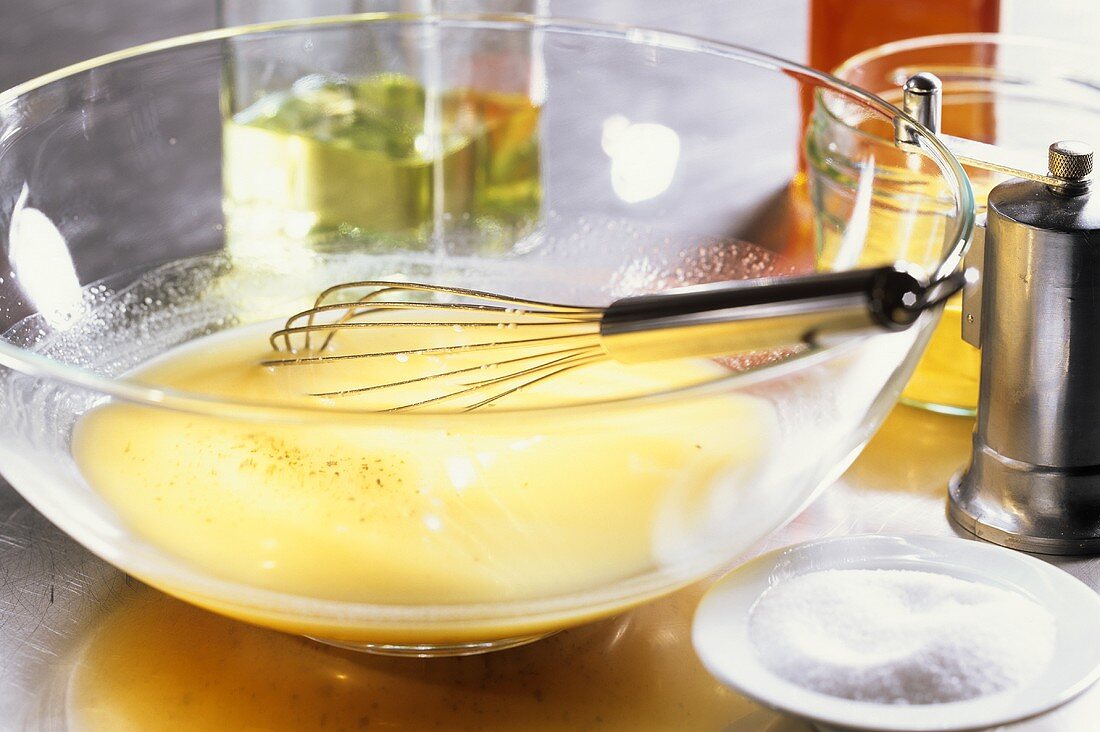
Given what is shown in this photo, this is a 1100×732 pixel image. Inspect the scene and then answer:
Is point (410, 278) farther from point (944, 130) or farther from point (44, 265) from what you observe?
point (944, 130)

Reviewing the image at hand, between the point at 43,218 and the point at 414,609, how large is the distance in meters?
0.37

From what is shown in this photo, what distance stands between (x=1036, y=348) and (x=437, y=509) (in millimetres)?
282

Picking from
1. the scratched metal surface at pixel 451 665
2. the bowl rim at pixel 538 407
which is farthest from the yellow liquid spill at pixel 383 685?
the bowl rim at pixel 538 407

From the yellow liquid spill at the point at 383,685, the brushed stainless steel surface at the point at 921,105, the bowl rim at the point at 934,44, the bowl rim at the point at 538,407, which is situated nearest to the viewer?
the bowl rim at the point at 538,407

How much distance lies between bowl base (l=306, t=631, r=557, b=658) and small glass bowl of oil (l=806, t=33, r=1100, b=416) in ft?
0.92

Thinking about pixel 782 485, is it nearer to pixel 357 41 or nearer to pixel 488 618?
pixel 488 618

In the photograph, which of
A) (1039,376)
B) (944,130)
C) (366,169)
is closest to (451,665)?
(1039,376)

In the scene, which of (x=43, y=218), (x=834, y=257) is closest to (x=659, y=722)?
(x=834, y=257)

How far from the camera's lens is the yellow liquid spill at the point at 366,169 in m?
0.89

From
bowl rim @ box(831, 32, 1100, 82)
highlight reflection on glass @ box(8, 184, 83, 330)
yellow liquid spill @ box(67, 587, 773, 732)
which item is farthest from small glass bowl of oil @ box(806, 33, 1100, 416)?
highlight reflection on glass @ box(8, 184, 83, 330)

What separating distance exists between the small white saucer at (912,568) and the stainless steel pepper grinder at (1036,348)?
0.09 metres

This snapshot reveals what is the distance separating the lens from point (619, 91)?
2.92ft

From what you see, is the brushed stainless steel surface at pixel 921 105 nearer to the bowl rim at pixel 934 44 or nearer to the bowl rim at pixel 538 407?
the bowl rim at pixel 538 407

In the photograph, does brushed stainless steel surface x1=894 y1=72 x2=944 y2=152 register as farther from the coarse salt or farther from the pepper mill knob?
the coarse salt
